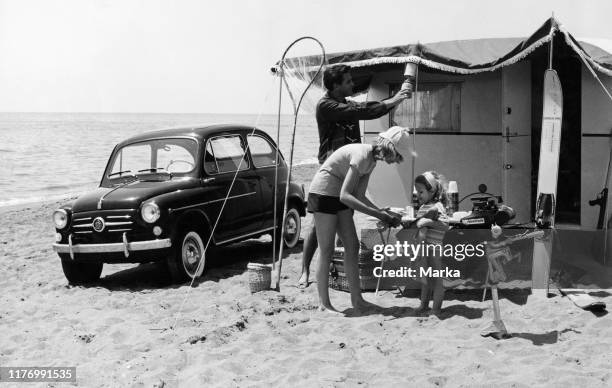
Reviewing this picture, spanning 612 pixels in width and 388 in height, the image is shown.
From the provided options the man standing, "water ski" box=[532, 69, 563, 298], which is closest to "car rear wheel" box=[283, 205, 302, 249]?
the man standing

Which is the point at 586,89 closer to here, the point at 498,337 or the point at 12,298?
the point at 498,337

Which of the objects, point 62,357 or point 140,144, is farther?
point 140,144

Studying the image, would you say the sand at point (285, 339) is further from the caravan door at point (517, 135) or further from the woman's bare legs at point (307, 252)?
the caravan door at point (517, 135)

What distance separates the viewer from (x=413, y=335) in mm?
5234

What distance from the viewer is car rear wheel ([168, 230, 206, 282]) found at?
7.28m

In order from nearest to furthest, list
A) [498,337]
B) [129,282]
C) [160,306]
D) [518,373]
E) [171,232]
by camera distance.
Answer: [518,373]
[498,337]
[160,306]
[171,232]
[129,282]

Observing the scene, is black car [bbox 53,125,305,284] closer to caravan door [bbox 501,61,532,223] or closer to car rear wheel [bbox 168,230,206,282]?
car rear wheel [bbox 168,230,206,282]

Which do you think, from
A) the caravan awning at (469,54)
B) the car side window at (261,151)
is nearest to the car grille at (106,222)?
the car side window at (261,151)

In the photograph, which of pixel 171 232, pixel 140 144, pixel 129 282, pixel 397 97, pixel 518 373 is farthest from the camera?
pixel 140 144

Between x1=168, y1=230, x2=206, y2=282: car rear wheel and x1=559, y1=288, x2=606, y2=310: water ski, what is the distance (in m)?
3.62

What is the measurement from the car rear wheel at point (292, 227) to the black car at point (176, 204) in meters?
0.01

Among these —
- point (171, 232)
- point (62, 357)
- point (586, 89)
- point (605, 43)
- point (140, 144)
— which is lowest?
point (62, 357)

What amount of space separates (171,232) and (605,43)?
18.6 ft

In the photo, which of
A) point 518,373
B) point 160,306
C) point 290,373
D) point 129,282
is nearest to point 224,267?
point 129,282
